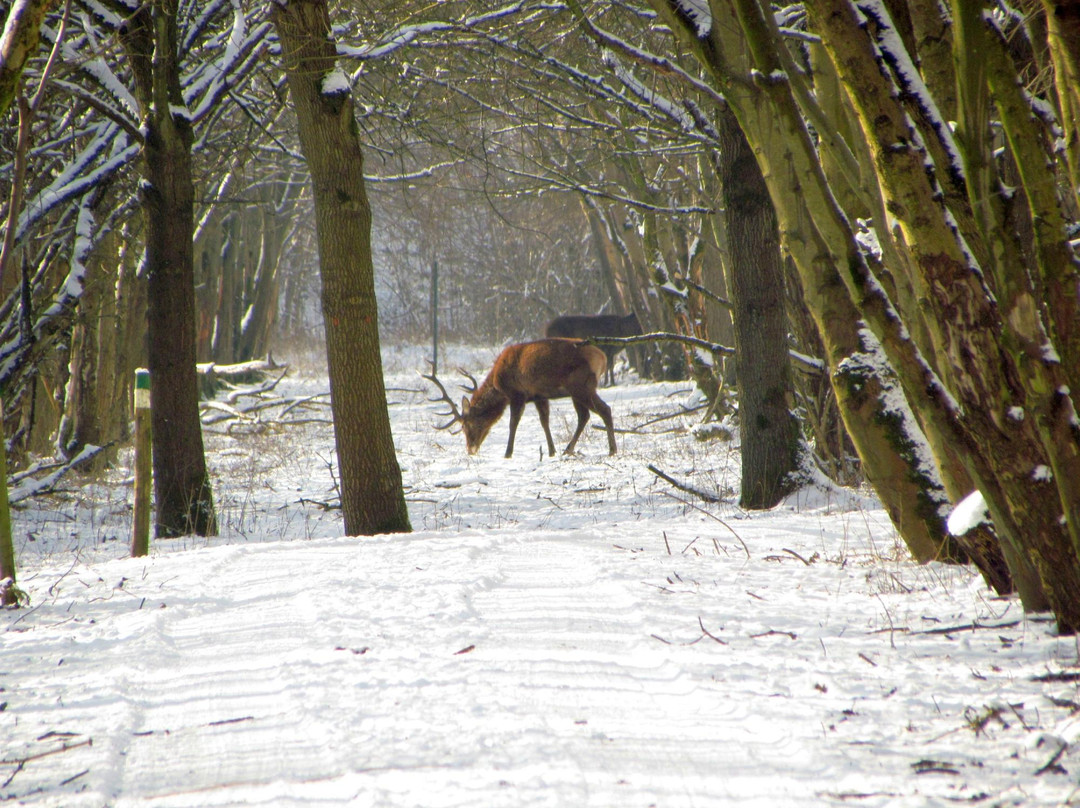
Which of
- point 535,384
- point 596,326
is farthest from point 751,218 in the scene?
point 596,326

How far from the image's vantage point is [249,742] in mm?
2438

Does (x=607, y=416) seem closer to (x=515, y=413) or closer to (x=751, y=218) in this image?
(x=515, y=413)

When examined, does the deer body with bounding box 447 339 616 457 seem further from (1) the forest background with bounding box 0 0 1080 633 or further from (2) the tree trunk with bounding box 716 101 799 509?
(2) the tree trunk with bounding box 716 101 799 509

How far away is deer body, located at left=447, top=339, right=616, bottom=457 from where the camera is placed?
13.8 meters

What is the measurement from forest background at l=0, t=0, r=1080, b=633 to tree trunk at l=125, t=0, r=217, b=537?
2cm

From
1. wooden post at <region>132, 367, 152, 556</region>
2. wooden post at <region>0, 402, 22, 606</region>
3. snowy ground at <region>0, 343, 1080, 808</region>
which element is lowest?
snowy ground at <region>0, 343, 1080, 808</region>

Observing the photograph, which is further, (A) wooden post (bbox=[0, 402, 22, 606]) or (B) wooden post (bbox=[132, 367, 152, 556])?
(B) wooden post (bbox=[132, 367, 152, 556])

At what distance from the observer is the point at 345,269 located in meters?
6.20

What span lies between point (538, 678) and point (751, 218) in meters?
5.22

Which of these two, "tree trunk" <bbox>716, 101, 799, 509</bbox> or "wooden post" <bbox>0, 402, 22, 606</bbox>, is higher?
"tree trunk" <bbox>716, 101, 799, 509</bbox>

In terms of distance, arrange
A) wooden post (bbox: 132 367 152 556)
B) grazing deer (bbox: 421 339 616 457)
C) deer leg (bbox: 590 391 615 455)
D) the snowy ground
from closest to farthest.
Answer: the snowy ground, wooden post (bbox: 132 367 152 556), deer leg (bbox: 590 391 615 455), grazing deer (bbox: 421 339 616 457)

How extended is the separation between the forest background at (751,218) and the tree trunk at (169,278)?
0.07ft

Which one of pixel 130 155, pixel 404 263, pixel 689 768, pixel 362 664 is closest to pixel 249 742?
pixel 362 664

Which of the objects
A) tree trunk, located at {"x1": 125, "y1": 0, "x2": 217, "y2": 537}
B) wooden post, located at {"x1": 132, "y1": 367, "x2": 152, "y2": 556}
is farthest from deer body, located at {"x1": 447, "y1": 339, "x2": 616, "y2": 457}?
wooden post, located at {"x1": 132, "y1": 367, "x2": 152, "y2": 556}
